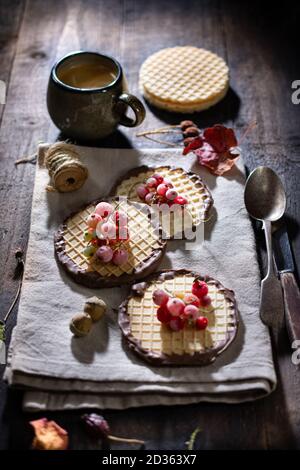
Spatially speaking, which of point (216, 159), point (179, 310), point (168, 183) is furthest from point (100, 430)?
point (216, 159)

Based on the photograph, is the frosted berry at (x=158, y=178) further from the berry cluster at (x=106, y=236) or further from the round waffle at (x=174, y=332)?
the round waffle at (x=174, y=332)

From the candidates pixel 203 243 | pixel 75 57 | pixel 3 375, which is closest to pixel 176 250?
pixel 203 243

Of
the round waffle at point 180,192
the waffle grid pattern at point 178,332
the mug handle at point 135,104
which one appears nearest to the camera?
the waffle grid pattern at point 178,332

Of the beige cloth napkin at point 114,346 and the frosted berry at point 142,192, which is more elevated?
the frosted berry at point 142,192

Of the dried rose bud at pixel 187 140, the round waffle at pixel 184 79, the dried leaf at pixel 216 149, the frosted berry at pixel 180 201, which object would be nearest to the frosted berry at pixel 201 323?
the frosted berry at pixel 180 201

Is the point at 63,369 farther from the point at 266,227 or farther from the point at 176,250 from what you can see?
the point at 266,227

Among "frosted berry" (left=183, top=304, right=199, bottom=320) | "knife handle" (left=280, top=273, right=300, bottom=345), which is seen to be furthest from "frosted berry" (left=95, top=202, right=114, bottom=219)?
"knife handle" (left=280, top=273, right=300, bottom=345)

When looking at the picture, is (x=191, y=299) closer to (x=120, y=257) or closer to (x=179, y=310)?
(x=179, y=310)
